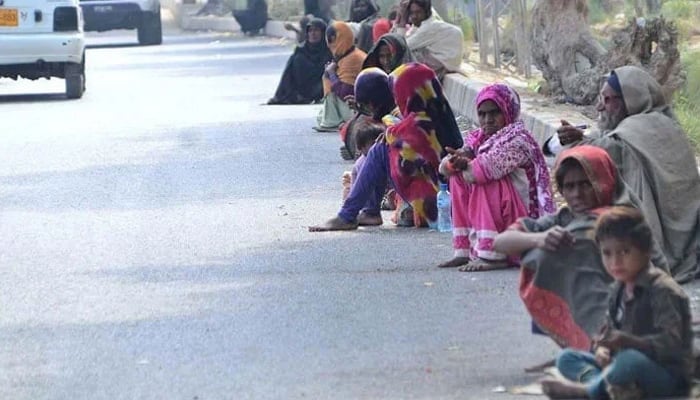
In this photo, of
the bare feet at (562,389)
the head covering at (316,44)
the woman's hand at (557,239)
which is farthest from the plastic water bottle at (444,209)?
the head covering at (316,44)

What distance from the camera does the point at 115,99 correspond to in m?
20.8

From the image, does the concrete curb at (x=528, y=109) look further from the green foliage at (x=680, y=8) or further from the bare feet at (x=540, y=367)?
the green foliage at (x=680, y=8)

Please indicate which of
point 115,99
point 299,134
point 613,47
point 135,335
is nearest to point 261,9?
point 115,99

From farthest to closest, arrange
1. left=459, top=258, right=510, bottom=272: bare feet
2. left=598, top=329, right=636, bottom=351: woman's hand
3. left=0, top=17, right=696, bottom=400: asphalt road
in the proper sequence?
1. left=459, top=258, right=510, bottom=272: bare feet
2. left=0, top=17, right=696, bottom=400: asphalt road
3. left=598, top=329, right=636, bottom=351: woman's hand

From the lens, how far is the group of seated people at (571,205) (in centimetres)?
552

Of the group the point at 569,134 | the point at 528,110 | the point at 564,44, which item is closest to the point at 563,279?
the point at 569,134

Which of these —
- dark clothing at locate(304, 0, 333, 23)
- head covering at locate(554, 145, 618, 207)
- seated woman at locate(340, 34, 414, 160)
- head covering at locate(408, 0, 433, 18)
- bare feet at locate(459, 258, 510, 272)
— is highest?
head covering at locate(554, 145, 618, 207)

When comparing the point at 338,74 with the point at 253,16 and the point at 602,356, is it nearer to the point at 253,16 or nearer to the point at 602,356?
the point at 602,356

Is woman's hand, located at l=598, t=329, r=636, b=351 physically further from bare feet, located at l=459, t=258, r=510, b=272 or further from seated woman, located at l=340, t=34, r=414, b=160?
seated woman, located at l=340, t=34, r=414, b=160

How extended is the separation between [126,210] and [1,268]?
2.10m

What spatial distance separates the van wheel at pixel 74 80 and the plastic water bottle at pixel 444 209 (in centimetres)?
1144

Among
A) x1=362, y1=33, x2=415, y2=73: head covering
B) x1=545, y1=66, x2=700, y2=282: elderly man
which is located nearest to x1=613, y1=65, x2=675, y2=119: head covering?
x1=545, y1=66, x2=700, y2=282: elderly man

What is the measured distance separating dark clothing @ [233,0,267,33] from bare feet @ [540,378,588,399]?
35.5 metres

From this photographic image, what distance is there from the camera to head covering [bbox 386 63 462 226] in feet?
32.8
